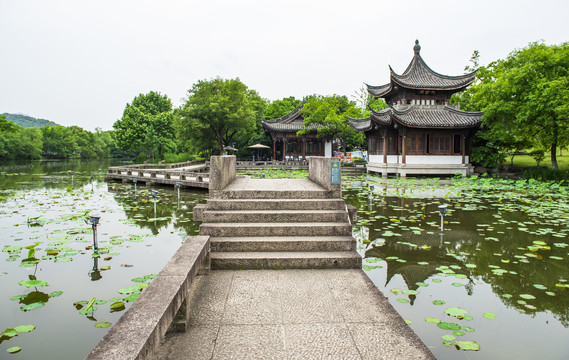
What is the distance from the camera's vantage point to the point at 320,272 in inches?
177

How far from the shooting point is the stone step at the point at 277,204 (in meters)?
5.62

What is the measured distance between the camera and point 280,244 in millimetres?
4855

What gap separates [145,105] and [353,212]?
51738 millimetres

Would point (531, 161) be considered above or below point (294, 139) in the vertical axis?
below

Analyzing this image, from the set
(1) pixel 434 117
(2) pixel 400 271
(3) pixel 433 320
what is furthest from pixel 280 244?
(1) pixel 434 117

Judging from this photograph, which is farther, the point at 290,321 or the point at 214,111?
the point at 214,111

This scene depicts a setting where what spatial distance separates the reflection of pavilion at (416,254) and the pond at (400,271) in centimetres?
2

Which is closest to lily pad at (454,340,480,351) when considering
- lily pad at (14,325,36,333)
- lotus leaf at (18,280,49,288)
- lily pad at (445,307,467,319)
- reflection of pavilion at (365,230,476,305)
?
lily pad at (445,307,467,319)

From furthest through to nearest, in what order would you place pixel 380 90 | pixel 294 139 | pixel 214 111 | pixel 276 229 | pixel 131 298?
1. pixel 294 139
2. pixel 214 111
3. pixel 380 90
4. pixel 276 229
5. pixel 131 298

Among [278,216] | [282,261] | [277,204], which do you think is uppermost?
[277,204]

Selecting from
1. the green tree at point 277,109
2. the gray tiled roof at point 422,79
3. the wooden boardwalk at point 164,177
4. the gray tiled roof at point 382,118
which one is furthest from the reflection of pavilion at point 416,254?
the green tree at point 277,109

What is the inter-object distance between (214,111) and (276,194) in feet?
91.2

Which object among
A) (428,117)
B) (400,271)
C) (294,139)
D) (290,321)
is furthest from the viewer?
(294,139)

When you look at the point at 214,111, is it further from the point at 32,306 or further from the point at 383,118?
the point at 32,306
